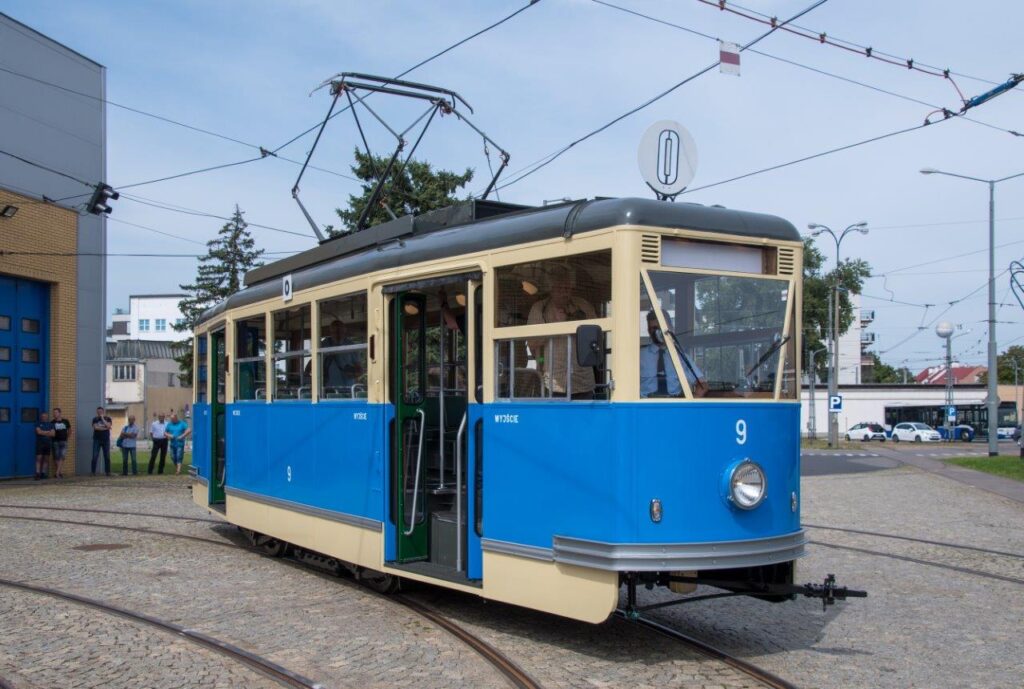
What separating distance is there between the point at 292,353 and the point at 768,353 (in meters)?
5.02

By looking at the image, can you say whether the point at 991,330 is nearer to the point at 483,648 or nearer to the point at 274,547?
the point at 274,547

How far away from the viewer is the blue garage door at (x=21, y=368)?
74.5ft

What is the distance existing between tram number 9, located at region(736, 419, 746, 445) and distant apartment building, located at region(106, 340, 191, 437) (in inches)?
2389

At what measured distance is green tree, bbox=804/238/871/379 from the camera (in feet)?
213

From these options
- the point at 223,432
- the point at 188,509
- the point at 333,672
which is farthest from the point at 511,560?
the point at 188,509

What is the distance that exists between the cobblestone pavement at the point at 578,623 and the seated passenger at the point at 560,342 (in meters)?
1.75

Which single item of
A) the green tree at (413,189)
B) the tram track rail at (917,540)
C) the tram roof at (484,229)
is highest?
the green tree at (413,189)

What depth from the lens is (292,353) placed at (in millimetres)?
10164

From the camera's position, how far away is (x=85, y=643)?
7.16 meters

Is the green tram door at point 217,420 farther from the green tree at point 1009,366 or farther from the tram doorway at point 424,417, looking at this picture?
the green tree at point 1009,366

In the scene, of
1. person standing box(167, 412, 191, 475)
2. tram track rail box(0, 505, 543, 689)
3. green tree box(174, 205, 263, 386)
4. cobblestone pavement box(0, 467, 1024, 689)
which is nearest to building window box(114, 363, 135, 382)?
green tree box(174, 205, 263, 386)

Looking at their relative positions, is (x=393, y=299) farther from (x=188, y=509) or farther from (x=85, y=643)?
(x=188, y=509)

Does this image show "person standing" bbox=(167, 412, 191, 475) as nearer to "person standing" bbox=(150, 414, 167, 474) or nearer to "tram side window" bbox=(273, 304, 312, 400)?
"person standing" bbox=(150, 414, 167, 474)

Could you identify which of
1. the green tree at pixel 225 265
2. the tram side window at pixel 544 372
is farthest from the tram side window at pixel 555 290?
the green tree at pixel 225 265
